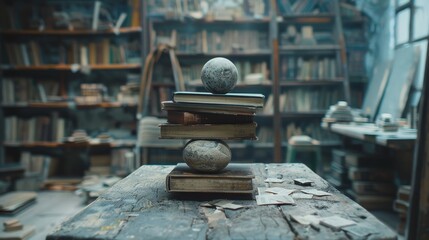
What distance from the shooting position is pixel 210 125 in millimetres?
1275

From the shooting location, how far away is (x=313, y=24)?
4.58 meters

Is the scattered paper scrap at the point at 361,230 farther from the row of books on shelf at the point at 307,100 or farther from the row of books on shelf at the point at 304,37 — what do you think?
the row of books on shelf at the point at 304,37

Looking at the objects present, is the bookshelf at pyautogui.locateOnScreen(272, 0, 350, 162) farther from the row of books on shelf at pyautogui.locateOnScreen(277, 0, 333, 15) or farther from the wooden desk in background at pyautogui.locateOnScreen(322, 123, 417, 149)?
the wooden desk in background at pyautogui.locateOnScreen(322, 123, 417, 149)

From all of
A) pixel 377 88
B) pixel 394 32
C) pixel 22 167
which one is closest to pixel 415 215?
pixel 377 88

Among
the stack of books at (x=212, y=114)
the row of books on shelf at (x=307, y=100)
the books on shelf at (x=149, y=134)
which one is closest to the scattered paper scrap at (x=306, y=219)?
the stack of books at (x=212, y=114)

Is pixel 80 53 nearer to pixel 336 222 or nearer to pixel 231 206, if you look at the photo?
pixel 231 206

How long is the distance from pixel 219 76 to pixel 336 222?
1.99 feet

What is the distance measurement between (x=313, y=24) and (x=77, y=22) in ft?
9.11

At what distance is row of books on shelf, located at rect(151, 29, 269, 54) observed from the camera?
4367 millimetres

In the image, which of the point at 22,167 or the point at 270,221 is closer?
the point at 270,221

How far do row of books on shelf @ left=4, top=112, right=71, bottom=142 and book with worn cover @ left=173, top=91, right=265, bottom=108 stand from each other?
3.61m

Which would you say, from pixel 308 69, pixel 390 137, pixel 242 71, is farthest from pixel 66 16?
pixel 390 137

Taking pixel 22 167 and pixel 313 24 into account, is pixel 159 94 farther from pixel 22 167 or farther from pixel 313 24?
pixel 313 24

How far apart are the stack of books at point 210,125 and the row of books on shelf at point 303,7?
11.5ft
